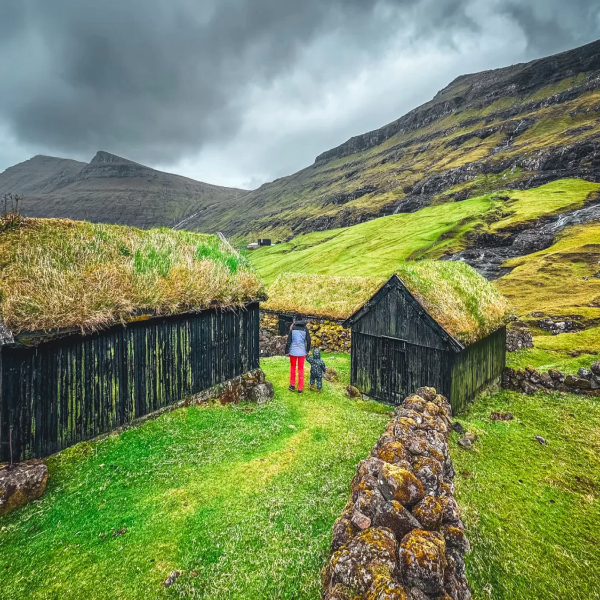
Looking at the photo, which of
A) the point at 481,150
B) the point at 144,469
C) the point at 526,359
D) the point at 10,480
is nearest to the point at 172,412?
the point at 144,469

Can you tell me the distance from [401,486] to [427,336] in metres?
10.4

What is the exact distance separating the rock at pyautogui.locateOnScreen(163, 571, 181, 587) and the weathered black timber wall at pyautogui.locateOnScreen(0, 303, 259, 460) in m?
4.73

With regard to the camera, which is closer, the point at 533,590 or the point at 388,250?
the point at 533,590

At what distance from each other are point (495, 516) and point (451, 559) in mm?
3575

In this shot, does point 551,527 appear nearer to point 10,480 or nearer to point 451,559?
point 451,559

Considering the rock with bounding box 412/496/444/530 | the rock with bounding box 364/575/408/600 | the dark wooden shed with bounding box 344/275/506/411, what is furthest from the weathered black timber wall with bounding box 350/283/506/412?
the rock with bounding box 364/575/408/600

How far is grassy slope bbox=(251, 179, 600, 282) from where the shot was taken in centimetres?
7619

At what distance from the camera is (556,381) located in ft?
54.7

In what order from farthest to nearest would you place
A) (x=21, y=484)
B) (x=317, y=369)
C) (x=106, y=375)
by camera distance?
1. (x=317, y=369)
2. (x=106, y=375)
3. (x=21, y=484)

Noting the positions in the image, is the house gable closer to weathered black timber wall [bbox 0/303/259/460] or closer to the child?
the child

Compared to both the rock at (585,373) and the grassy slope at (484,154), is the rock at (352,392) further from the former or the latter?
the grassy slope at (484,154)

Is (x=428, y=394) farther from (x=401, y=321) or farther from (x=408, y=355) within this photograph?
(x=401, y=321)

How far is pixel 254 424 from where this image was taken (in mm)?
10945

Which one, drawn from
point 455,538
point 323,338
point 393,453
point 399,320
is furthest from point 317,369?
point 323,338
